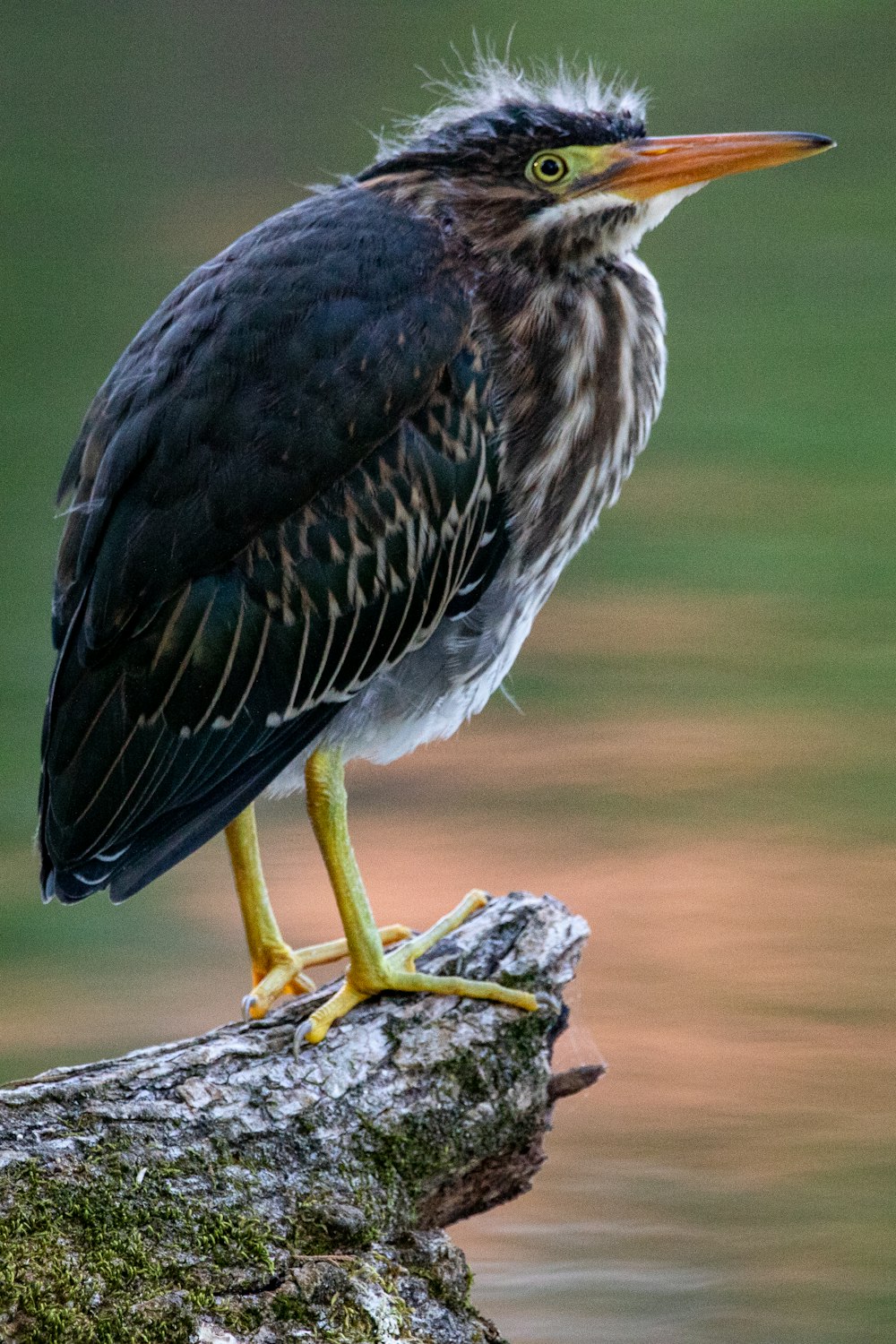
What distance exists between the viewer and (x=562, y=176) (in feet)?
6.70

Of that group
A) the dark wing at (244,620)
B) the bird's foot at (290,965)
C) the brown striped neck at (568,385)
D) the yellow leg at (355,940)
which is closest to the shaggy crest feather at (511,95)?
the brown striped neck at (568,385)

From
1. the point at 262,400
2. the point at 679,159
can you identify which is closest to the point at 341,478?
the point at 262,400

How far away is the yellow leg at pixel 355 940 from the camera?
75.9 inches

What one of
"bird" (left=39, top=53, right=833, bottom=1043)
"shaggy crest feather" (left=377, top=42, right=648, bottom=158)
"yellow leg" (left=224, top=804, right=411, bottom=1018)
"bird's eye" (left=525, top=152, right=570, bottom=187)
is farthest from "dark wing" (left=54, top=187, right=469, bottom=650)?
"yellow leg" (left=224, top=804, right=411, bottom=1018)

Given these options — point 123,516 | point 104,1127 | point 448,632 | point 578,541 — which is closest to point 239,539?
point 123,516

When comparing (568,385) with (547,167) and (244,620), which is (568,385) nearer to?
(547,167)

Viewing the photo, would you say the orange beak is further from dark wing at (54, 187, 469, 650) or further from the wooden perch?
the wooden perch

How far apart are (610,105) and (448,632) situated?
68cm

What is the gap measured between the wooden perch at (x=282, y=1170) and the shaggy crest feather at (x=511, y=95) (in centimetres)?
102

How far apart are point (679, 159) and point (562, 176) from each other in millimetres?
139

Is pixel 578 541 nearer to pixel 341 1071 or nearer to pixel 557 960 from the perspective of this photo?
pixel 557 960

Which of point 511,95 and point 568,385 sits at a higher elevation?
point 511,95

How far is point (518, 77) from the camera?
2234 mm

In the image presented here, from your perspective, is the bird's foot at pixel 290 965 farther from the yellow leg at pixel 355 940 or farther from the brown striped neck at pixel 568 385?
the brown striped neck at pixel 568 385
